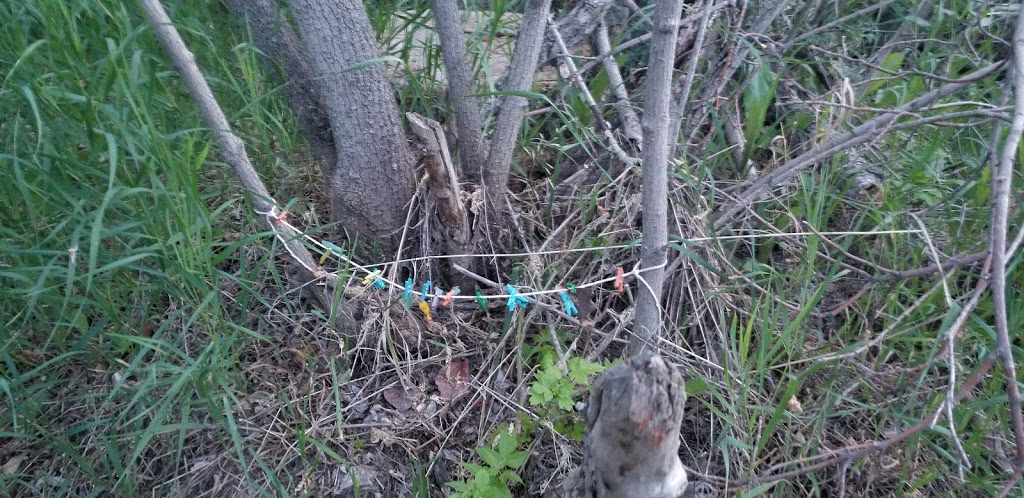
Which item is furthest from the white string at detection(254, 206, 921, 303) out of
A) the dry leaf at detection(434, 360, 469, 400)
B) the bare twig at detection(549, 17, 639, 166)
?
the bare twig at detection(549, 17, 639, 166)

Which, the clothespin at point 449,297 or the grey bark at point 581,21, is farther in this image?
the grey bark at point 581,21

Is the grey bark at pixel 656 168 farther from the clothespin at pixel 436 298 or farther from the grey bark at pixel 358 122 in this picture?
the grey bark at pixel 358 122

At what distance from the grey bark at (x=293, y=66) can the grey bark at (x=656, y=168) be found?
1029 millimetres

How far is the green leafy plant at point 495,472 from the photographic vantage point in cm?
162

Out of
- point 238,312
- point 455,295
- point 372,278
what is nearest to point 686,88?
point 455,295

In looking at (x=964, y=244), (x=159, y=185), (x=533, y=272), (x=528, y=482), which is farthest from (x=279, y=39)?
(x=964, y=244)

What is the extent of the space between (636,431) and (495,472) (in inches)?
23.8

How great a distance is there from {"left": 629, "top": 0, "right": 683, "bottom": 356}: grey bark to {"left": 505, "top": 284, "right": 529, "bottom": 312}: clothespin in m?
0.33

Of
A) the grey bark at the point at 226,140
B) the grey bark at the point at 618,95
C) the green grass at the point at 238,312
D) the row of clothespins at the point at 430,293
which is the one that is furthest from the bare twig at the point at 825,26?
the grey bark at the point at 226,140

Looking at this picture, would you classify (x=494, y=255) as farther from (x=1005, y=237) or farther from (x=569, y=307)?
(x=1005, y=237)

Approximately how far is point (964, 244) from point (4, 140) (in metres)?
2.72

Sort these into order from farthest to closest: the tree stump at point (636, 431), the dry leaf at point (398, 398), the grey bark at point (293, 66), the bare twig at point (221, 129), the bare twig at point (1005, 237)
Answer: the grey bark at point (293, 66)
the dry leaf at point (398, 398)
the bare twig at point (221, 129)
the bare twig at point (1005, 237)
the tree stump at point (636, 431)

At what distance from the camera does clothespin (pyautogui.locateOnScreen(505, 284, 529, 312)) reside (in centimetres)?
199

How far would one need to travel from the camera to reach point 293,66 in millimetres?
2158
